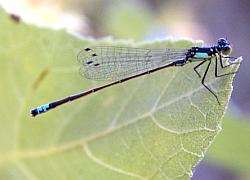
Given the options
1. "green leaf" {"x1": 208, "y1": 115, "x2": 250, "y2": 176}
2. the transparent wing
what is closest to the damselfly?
the transparent wing

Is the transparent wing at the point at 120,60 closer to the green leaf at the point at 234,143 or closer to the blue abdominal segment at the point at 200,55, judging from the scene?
the blue abdominal segment at the point at 200,55

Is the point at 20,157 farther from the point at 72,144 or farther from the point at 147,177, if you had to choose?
the point at 147,177

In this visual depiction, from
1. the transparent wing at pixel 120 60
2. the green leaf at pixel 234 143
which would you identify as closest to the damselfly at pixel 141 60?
the transparent wing at pixel 120 60

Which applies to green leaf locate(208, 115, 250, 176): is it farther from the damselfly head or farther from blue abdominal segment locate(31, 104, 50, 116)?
blue abdominal segment locate(31, 104, 50, 116)

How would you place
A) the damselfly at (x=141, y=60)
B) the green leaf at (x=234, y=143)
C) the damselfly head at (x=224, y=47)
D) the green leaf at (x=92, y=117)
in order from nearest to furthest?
1. the green leaf at (x=92, y=117)
2. the damselfly at (x=141, y=60)
3. the damselfly head at (x=224, y=47)
4. the green leaf at (x=234, y=143)

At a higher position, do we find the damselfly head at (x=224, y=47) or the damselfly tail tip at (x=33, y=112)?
the damselfly head at (x=224, y=47)

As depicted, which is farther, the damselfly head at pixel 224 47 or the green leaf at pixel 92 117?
the damselfly head at pixel 224 47

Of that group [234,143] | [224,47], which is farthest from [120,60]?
[234,143]
